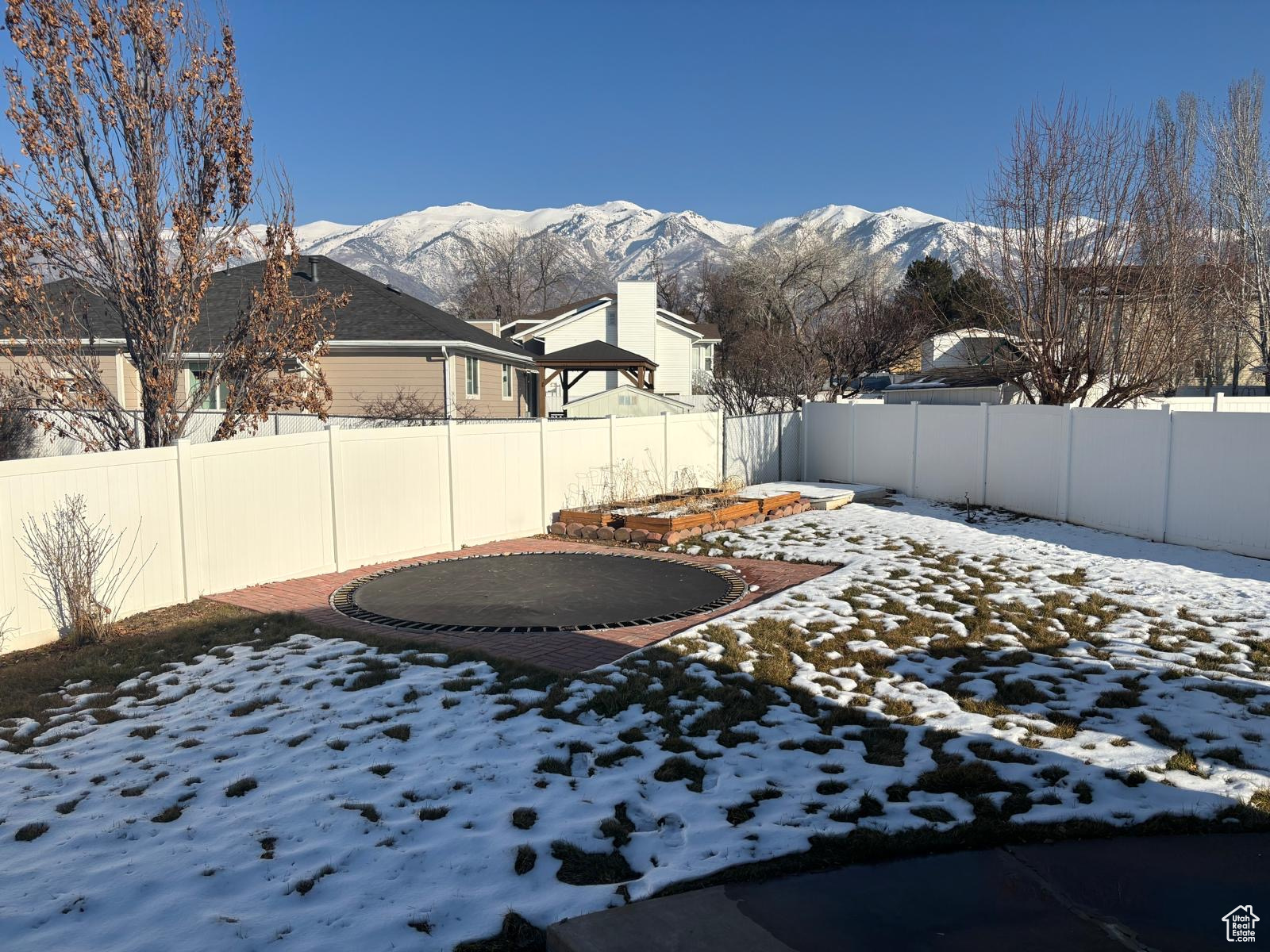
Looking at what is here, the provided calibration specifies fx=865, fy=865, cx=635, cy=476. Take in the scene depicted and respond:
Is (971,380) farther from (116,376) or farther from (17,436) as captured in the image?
(17,436)

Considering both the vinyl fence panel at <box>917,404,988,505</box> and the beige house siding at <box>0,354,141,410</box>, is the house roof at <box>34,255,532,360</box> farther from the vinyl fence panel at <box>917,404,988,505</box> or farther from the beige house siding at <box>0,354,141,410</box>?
the vinyl fence panel at <box>917,404,988,505</box>

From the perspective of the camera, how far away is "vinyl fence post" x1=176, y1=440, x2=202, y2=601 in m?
7.49

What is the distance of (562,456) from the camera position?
1171cm

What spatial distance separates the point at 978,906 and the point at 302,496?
732 cm

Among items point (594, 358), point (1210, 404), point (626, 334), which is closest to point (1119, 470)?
point (1210, 404)

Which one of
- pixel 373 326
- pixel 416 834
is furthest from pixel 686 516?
pixel 373 326

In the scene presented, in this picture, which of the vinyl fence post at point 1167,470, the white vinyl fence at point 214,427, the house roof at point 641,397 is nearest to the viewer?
the vinyl fence post at point 1167,470

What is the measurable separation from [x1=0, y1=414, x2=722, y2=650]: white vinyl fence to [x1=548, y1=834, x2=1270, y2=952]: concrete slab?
5817 millimetres

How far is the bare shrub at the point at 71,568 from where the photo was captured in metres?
6.43

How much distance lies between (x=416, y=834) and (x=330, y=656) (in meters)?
2.77

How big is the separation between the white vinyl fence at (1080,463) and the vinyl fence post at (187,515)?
1038 centimetres

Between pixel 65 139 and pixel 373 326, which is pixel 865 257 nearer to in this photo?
pixel 373 326

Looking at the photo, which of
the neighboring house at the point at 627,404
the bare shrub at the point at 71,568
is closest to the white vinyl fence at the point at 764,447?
the neighboring house at the point at 627,404

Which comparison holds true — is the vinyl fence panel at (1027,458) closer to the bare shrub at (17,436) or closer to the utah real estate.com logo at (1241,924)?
the utah real estate.com logo at (1241,924)
